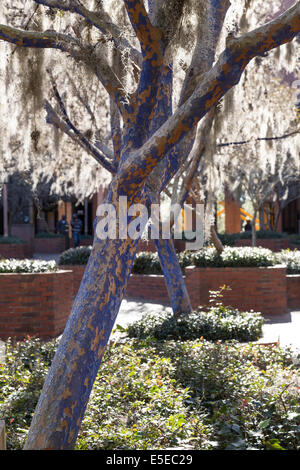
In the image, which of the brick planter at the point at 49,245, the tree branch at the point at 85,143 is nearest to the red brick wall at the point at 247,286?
the tree branch at the point at 85,143

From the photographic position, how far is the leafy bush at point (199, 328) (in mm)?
7145

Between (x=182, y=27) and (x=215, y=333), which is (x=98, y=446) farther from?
(x=215, y=333)

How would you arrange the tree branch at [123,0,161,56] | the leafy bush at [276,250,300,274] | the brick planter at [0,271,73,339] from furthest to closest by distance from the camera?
1. the leafy bush at [276,250,300,274]
2. the brick planter at [0,271,73,339]
3. the tree branch at [123,0,161,56]

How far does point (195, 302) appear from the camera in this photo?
10.4 meters

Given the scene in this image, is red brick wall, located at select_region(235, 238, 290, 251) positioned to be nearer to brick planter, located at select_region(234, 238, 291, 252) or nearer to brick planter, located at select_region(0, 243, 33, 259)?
brick planter, located at select_region(234, 238, 291, 252)

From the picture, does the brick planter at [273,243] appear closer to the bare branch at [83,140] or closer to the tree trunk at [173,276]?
the tree trunk at [173,276]

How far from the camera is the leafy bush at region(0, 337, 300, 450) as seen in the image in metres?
3.61

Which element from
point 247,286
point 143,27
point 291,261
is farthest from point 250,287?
point 143,27

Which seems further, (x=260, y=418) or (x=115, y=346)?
(x=115, y=346)

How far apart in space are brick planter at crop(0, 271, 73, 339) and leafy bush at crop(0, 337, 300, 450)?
65.6 inches

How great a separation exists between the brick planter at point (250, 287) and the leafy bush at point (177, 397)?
369cm

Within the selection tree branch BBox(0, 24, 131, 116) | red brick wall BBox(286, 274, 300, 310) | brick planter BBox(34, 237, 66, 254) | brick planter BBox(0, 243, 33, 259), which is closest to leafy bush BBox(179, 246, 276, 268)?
red brick wall BBox(286, 274, 300, 310)

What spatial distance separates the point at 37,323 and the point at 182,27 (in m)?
5.18
